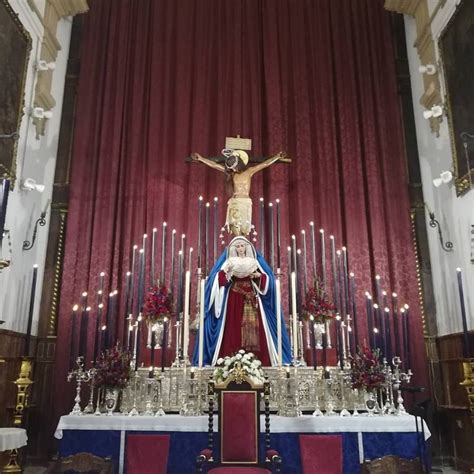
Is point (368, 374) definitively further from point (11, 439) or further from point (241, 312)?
point (11, 439)

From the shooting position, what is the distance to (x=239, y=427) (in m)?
4.81

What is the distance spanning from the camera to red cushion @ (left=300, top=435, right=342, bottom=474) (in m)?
5.11

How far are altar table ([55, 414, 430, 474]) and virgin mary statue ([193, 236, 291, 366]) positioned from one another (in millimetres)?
1117

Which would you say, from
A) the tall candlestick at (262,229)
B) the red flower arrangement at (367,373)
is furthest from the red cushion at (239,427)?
the tall candlestick at (262,229)

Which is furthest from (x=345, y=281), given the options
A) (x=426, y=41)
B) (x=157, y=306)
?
(x=426, y=41)

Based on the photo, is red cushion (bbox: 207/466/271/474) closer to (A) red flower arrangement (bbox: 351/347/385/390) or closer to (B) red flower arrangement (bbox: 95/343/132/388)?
(A) red flower arrangement (bbox: 351/347/385/390)

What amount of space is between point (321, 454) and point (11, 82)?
6.36 m

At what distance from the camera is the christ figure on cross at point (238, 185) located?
7.17m

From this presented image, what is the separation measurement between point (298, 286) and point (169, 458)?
12.7 ft

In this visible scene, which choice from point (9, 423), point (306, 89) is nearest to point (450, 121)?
point (306, 89)

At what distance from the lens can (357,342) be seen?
8.12m

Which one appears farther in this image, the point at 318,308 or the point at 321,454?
the point at 318,308

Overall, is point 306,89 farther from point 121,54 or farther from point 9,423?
point 9,423

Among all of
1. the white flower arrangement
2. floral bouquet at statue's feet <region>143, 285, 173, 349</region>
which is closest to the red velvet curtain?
floral bouquet at statue's feet <region>143, 285, 173, 349</region>
